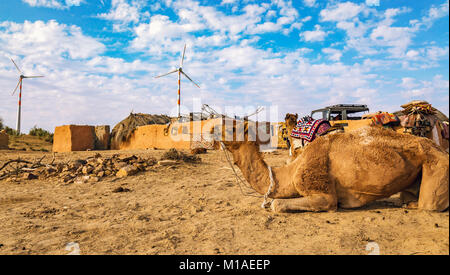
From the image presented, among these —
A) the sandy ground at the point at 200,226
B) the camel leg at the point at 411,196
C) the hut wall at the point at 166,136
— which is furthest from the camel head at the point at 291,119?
the hut wall at the point at 166,136

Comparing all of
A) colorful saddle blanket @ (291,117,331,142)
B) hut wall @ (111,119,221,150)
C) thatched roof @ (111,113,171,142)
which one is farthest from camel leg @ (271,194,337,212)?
thatched roof @ (111,113,171,142)

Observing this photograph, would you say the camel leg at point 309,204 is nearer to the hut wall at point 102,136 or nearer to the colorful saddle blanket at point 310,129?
the colorful saddle blanket at point 310,129

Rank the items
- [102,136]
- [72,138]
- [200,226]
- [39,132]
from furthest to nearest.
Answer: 1. [39,132]
2. [102,136]
3. [72,138]
4. [200,226]

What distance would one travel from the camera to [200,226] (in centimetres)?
358

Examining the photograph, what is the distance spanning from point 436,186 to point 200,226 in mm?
2824

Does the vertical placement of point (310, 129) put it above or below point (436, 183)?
above

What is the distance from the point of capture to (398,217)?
345 centimetres

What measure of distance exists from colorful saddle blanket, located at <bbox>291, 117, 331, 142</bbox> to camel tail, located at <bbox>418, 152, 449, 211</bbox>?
5.51ft

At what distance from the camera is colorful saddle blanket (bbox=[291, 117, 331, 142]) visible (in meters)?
4.73

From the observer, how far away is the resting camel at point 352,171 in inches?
129

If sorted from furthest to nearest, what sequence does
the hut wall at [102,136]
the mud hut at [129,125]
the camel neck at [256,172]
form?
the mud hut at [129,125] < the hut wall at [102,136] < the camel neck at [256,172]

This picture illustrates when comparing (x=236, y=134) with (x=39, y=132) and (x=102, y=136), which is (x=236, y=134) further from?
(x=39, y=132)

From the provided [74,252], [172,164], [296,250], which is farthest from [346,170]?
[172,164]

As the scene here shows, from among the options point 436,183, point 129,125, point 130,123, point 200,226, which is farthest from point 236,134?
point 130,123
